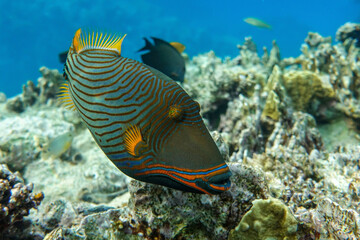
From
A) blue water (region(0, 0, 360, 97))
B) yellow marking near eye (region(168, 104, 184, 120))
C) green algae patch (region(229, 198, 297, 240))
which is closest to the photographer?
yellow marking near eye (region(168, 104, 184, 120))

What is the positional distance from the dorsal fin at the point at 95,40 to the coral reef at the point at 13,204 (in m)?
1.54

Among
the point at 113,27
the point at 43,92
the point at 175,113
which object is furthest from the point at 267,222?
the point at 113,27

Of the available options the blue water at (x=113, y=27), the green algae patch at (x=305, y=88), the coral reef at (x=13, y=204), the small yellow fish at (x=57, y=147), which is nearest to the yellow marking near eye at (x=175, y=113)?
the coral reef at (x=13, y=204)

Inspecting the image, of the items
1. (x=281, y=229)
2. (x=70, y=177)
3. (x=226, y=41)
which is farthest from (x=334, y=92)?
(x=226, y=41)

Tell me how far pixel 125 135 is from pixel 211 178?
1.84 feet

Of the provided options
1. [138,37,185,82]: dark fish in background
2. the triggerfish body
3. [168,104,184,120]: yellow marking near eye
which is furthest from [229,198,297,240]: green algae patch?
[138,37,185,82]: dark fish in background

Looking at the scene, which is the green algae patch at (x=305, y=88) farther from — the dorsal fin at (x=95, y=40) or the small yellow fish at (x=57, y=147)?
the small yellow fish at (x=57, y=147)

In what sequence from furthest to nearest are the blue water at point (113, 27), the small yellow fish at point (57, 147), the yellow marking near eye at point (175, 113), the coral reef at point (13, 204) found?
the blue water at point (113, 27) → the small yellow fish at point (57, 147) → the coral reef at point (13, 204) → the yellow marking near eye at point (175, 113)

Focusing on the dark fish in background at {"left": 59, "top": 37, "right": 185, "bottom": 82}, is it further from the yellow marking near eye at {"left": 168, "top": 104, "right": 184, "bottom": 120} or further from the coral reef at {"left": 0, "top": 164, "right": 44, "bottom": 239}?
the yellow marking near eye at {"left": 168, "top": 104, "right": 184, "bottom": 120}

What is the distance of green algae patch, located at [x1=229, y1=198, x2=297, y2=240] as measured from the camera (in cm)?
134

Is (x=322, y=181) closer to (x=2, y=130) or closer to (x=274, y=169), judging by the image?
(x=274, y=169)

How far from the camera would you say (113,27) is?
64.9m

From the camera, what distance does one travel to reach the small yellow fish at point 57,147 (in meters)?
4.38

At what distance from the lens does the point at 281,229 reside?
136cm
